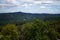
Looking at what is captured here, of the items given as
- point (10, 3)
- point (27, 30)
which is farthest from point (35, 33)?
point (10, 3)

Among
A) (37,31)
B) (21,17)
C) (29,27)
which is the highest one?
(21,17)

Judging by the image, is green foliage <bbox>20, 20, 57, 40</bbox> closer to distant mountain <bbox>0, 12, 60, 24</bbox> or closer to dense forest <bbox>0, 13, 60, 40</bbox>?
dense forest <bbox>0, 13, 60, 40</bbox>

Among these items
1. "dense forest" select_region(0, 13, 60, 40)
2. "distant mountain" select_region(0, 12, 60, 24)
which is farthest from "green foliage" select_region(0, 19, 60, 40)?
"distant mountain" select_region(0, 12, 60, 24)

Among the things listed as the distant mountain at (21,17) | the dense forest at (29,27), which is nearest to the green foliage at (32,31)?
the dense forest at (29,27)

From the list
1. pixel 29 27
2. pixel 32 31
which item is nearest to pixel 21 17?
pixel 29 27

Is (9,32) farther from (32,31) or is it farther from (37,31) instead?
(37,31)

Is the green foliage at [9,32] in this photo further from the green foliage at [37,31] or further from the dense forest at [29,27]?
the green foliage at [37,31]

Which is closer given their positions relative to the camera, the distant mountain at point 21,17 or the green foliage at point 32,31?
the green foliage at point 32,31

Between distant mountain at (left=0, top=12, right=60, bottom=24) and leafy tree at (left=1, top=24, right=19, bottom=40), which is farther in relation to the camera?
distant mountain at (left=0, top=12, right=60, bottom=24)
